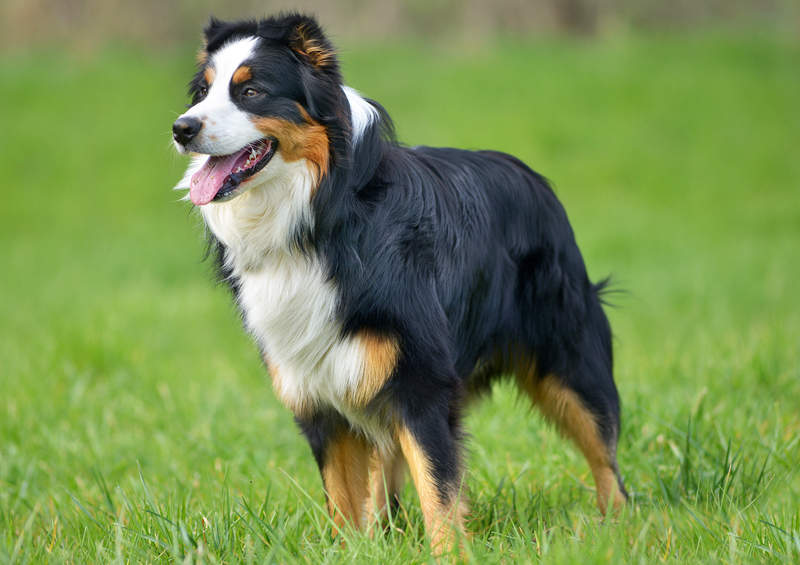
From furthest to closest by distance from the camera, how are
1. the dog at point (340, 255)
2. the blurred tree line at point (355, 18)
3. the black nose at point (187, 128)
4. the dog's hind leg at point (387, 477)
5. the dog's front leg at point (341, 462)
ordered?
the blurred tree line at point (355, 18)
the dog's hind leg at point (387, 477)
the dog's front leg at point (341, 462)
the dog at point (340, 255)
the black nose at point (187, 128)

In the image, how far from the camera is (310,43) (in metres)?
3.23

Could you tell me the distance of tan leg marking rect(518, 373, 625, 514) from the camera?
390 centimetres

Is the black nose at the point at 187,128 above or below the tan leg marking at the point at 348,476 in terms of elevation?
above

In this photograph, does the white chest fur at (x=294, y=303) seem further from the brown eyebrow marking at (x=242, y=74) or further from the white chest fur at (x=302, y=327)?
the brown eyebrow marking at (x=242, y=74)

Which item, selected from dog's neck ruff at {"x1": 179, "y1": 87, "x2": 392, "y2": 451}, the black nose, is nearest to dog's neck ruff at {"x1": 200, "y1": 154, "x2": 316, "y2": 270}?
dog's neck ruff at {"x1": 179, "y1": 87, "x2": 392, "y2": 451}

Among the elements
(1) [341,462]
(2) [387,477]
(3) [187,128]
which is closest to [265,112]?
(3) [187,128]

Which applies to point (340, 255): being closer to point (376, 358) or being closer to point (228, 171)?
point (376, 358)

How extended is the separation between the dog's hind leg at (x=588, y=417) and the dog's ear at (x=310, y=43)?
1.57 metres

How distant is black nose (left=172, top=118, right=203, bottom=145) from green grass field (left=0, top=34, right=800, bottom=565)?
0.64 meters

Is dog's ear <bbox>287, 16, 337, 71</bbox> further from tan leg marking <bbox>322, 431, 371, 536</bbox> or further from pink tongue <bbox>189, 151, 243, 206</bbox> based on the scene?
tan leg marking <bbox>322, 431, 371, 536</bbox>

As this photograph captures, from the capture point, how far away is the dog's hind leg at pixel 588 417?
12.8 feet

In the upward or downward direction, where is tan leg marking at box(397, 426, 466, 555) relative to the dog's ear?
downward

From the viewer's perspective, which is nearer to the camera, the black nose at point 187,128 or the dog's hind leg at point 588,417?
the black nose at point 187,128

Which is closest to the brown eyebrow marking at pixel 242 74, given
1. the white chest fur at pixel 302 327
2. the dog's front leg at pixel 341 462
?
the white chest fur at pixel 302 327
